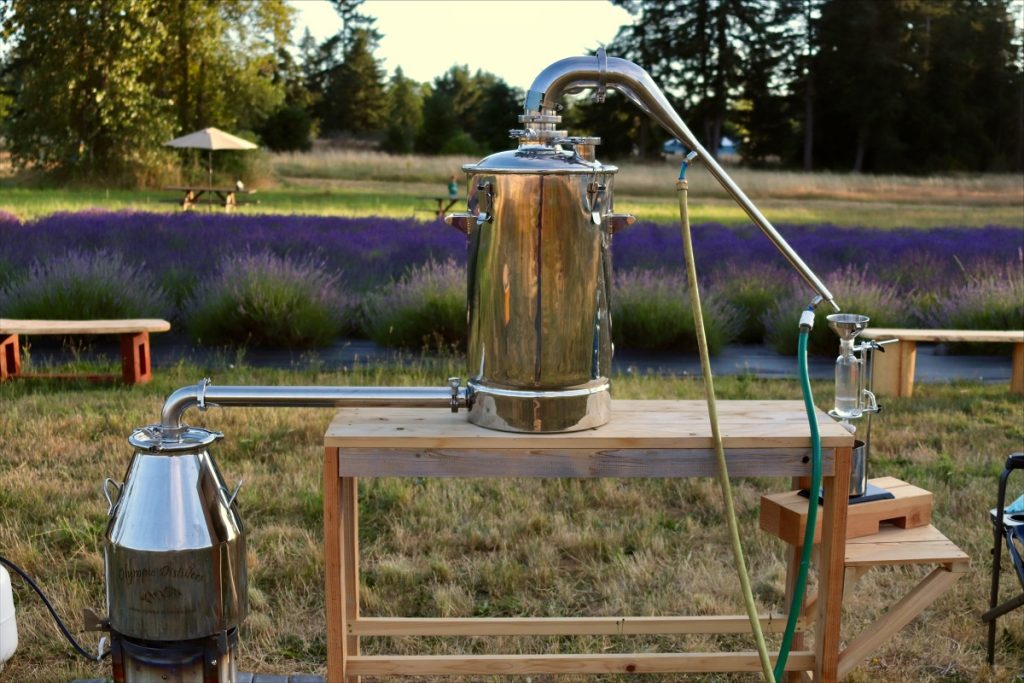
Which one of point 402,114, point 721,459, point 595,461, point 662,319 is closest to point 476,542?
point 595,461

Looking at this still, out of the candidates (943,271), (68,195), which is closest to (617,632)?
(943,271)

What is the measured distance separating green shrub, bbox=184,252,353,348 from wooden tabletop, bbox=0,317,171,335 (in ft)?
3.69

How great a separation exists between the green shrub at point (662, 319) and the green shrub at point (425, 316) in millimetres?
1050

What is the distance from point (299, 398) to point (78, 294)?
5193mm

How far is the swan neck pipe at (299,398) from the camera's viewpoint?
2209mm

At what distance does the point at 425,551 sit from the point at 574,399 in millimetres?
1583

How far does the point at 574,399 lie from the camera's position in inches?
91.8

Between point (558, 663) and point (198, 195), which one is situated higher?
point (198, 195)

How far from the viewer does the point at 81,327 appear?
5.84 meters

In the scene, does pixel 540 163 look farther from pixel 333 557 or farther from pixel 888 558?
pixel 888 558

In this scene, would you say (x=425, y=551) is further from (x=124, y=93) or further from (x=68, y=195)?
(x=124, y=93)

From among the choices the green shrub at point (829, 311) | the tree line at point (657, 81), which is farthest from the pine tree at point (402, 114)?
the green shrub at point (829, 311)

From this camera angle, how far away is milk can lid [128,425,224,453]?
6.84 feet

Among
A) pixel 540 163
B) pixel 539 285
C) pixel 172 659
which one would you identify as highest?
pixel 540 163
